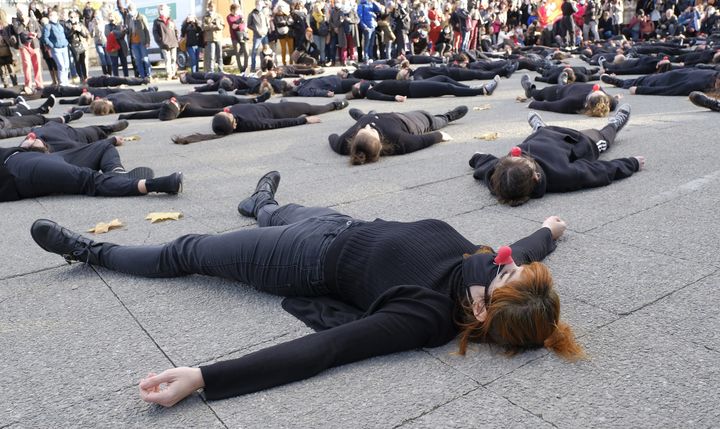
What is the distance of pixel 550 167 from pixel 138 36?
15.7 meters

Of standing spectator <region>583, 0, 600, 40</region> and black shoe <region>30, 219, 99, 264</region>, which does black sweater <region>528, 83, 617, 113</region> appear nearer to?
black shoe <region>30, 219, 99, 264</region>

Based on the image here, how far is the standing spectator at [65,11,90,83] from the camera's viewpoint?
1714 centimetres

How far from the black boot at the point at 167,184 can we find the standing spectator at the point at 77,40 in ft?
44.5

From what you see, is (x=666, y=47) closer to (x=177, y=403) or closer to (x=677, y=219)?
(x=677, y=219)

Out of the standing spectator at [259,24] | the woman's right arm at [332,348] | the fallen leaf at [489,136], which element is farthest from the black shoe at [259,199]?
the standing spectator at [259,24]

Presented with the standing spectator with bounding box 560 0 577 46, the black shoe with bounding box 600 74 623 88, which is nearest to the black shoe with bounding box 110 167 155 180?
the black shoe with bounding box 600 74 623 88

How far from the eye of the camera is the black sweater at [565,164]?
511 centimetres

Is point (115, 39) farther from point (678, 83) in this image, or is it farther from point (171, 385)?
point (171, 385)

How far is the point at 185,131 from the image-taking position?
9.69m

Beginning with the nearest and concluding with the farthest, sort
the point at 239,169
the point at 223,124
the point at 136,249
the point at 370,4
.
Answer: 1. the point at 136,249
2. the point at 239,169
3. the point at 223,124
4. the point at 370,4

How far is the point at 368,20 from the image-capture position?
20.9 meters

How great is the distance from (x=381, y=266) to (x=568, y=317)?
967 mm

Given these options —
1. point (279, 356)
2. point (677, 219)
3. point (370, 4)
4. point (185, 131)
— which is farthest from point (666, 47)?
point (279, 356)

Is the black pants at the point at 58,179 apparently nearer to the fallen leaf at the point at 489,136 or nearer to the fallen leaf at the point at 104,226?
the fallen leaf at the point at 104,226
